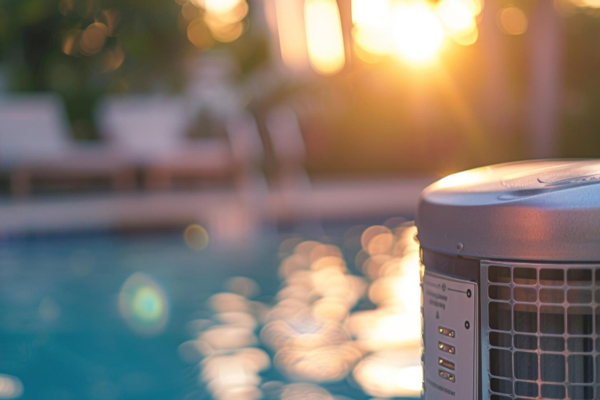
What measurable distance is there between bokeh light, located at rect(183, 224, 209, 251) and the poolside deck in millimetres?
191

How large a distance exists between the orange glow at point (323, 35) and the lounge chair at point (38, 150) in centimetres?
384

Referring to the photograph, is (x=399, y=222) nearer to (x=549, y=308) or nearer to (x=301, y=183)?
(x=301, y=183)

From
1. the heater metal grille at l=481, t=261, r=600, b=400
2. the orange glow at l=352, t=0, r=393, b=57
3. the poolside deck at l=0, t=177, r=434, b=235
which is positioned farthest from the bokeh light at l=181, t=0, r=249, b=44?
the heater metal grille at l=481, t=261, r=600, b=400

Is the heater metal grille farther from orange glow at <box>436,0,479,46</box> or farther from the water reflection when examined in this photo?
orange glow at <box>436,0,479,46</box>

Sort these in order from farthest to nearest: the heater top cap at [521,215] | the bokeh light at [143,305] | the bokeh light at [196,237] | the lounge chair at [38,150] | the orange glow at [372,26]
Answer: the orange glow at [372,26] < the lounge chair at [38,150] < the bokeh light at [196,237] < the bokeh light at [143,305] < the heater top cap at [521,215]

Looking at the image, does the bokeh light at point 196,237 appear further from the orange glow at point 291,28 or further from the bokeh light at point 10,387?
the orange glow at point 291,28

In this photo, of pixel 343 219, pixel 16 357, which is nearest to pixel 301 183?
Answer: pixel 343 219

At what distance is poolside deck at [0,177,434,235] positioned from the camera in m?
5.87

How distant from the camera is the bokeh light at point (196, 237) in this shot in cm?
484

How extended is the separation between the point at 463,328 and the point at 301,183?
263 inches

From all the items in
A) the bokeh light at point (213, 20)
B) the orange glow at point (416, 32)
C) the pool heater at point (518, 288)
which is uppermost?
the bokeh light at point (213, 20)

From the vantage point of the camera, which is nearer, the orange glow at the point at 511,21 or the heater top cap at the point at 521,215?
the heater top cap at the point at 521,215

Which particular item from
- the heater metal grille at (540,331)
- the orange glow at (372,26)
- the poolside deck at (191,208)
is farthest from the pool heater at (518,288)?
the orange glow at (372,26)

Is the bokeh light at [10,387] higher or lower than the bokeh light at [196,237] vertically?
lower
